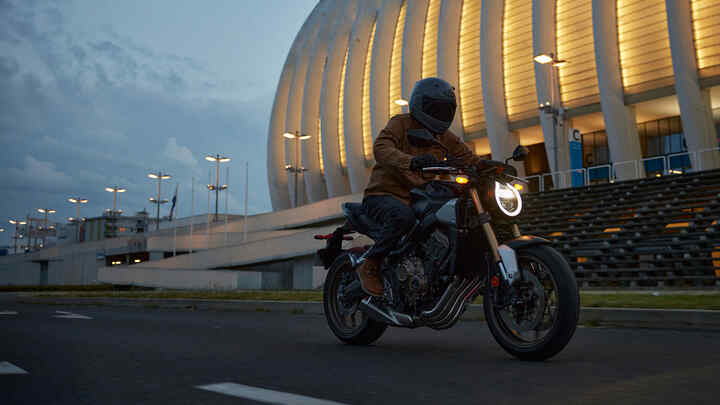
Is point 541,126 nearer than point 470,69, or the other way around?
point 541,126

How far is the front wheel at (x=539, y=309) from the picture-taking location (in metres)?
4.40

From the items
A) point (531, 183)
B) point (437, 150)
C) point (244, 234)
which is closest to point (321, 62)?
point (244, 234)

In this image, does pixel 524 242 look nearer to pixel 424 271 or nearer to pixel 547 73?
pixel 424 271

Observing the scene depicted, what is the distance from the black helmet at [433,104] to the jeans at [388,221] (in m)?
0.72

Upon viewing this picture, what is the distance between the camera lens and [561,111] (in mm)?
33594

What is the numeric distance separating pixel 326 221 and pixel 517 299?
39.1 m

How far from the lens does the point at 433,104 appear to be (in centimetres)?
570

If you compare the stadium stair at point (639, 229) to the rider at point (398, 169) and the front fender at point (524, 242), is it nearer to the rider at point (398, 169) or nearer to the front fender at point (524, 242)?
the rider at point (398, 169)

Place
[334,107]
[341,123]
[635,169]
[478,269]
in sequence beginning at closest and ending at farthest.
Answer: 1. [478,269]
2. [635,169]
3. [334,107]
4. [341,123]

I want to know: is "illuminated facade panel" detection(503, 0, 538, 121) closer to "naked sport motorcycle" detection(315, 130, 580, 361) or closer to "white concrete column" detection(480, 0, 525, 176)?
"white concrete column" detection(480, 0, 525, 176)

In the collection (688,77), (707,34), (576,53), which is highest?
(576,53)

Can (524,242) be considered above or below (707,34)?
below

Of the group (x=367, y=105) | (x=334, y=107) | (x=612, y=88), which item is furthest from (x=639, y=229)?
(x=334, y=107)

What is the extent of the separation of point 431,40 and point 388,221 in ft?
140
